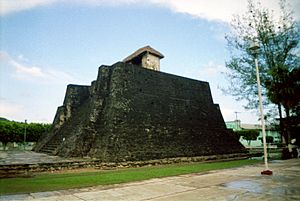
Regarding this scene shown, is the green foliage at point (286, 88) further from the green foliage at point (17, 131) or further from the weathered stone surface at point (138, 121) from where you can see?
the green foliage at point (17, 131)

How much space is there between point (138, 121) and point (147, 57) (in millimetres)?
14223

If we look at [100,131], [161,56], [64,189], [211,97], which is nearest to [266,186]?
[64,189]

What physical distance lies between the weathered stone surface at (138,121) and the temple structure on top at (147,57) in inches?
324

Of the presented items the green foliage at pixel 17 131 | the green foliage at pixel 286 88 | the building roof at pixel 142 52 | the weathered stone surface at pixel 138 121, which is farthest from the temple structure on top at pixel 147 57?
the green foliage at pixel 286 88

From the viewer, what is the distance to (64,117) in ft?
62.0

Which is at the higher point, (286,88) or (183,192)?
(286,88)

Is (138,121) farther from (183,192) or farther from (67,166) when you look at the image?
(183,192)

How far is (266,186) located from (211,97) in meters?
15.9

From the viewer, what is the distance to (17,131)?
23953 mm

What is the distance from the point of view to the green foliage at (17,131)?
23.3 m

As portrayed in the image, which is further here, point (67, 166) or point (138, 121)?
point (138, 121)

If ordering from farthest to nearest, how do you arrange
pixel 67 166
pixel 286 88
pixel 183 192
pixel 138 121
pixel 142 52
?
1. pixel 142 52
2. pixel 138 121
3. pixel 286 88
4. pixel 67 166
5. pixel 183 192

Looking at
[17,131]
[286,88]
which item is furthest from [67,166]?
[17,131]

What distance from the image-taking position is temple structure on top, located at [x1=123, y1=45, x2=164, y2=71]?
2688cm
